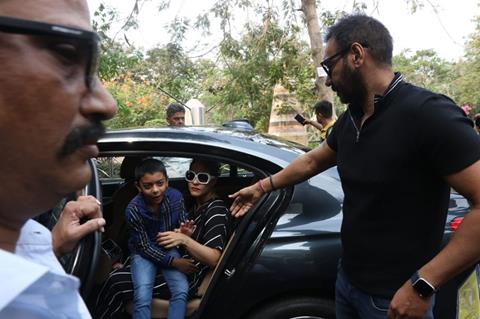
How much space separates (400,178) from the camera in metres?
1.65

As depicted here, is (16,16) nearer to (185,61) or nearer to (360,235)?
(360,235)

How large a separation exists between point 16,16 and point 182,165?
3133 millimetres

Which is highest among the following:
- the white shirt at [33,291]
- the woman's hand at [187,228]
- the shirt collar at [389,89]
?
the shirt collar at [389,89]

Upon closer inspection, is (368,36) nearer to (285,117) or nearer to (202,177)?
(202,177)

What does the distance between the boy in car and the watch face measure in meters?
1.36

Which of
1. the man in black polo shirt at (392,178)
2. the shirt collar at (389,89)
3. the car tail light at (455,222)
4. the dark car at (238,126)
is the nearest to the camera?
the man in black polo shirt at (392,178)

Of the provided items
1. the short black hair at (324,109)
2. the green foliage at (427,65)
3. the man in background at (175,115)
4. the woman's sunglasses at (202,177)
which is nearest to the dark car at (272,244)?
the woman's sunglasses at (202,177)

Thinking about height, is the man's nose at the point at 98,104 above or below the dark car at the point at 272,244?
above

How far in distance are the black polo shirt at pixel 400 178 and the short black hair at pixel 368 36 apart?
0.11 m

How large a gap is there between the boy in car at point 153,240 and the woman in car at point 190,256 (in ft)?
0.17

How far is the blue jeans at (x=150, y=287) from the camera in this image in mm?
2514

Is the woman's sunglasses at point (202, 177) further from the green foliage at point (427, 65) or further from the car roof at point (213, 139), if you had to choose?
the green foliage at point (427, 65)

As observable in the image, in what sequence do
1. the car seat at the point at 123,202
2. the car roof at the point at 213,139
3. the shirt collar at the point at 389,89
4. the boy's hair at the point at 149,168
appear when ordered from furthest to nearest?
A: the car seat at the point at 123,202, the boy's hair at the point at 149,168, the car roof at the point at 213,139, the shirt collar at the point at 389,89

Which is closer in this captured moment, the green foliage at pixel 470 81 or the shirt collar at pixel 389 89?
the shirt collar at pixel 389 89
